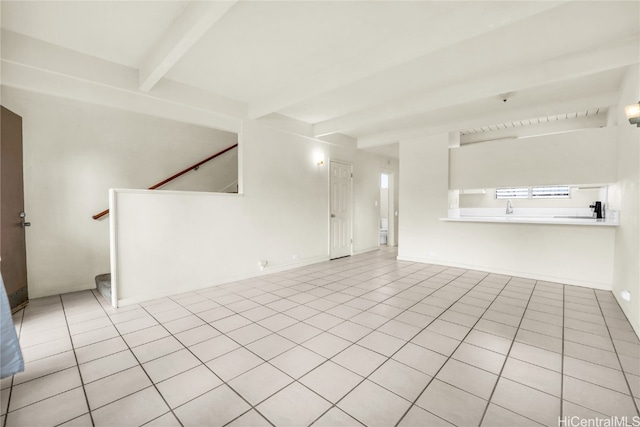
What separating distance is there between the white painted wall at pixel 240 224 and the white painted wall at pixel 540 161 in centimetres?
256

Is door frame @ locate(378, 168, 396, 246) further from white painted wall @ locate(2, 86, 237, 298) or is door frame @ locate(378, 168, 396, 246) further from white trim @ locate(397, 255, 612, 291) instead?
white painted wall @ locate(2, 86, 237, 298)

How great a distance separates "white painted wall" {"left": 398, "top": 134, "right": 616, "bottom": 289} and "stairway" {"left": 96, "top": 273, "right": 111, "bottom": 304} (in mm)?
5208

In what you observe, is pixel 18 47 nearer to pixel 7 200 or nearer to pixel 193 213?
pixel 7 200

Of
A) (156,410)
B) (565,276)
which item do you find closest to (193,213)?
(156,410)

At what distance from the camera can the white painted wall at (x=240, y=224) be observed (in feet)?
11.4

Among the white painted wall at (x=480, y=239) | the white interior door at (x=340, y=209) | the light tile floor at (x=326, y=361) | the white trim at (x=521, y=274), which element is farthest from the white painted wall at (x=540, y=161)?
the white interior door at (x=340, y=209)

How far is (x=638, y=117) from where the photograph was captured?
243 centimetres

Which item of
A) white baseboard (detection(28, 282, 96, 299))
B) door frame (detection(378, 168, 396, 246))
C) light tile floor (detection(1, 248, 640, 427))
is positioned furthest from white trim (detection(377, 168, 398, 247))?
white baseboard (detection(28, 282, 96, 299))

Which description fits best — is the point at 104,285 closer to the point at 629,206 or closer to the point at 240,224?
the point at 240,224

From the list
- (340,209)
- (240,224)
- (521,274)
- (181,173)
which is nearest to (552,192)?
(521,274)

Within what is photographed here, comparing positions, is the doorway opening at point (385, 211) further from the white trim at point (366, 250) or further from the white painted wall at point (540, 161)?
the white painted wall at point (540, 161)

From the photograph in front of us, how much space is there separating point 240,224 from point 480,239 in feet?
14.1

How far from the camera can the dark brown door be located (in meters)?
3.02

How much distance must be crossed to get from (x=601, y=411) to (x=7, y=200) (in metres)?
5.55
